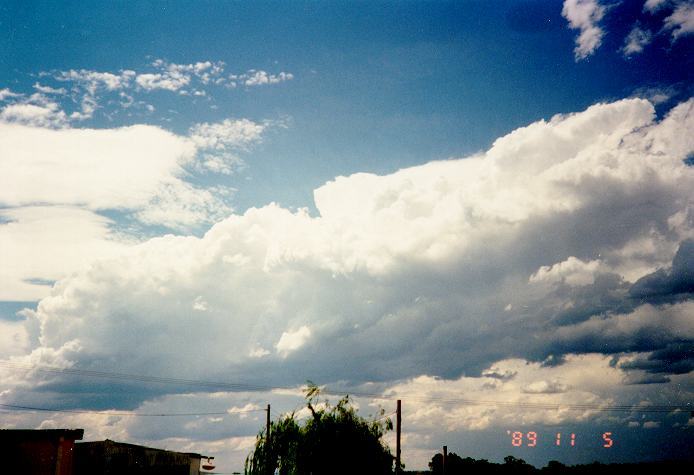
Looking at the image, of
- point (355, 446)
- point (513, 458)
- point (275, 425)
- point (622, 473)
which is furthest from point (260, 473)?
point (622, 473)

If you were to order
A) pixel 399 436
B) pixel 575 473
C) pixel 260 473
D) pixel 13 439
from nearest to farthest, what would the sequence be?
pixel 13 439 < pixel 399 436 < pixel 260 473 < pixel 575 473

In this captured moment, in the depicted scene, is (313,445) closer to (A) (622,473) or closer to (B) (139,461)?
(B) (139,461)

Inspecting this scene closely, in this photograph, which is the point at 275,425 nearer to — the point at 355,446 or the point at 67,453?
the point at 355,446

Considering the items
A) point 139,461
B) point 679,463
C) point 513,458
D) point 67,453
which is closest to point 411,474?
point 513,458

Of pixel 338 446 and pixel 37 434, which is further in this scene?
pixel 338 446

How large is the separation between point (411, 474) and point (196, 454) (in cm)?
2201

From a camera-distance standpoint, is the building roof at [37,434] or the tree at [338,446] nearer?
the building roof at [37,434]

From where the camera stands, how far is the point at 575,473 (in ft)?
163

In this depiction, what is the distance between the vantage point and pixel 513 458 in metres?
55.9

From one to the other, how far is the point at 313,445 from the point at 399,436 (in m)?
6.30

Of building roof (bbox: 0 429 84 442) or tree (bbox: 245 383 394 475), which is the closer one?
building roof (bbox: 0 429 84 442)

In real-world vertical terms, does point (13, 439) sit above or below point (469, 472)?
above

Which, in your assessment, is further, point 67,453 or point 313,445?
point 313,445

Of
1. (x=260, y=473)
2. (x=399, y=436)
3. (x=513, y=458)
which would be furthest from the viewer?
(x=513, y=458)
